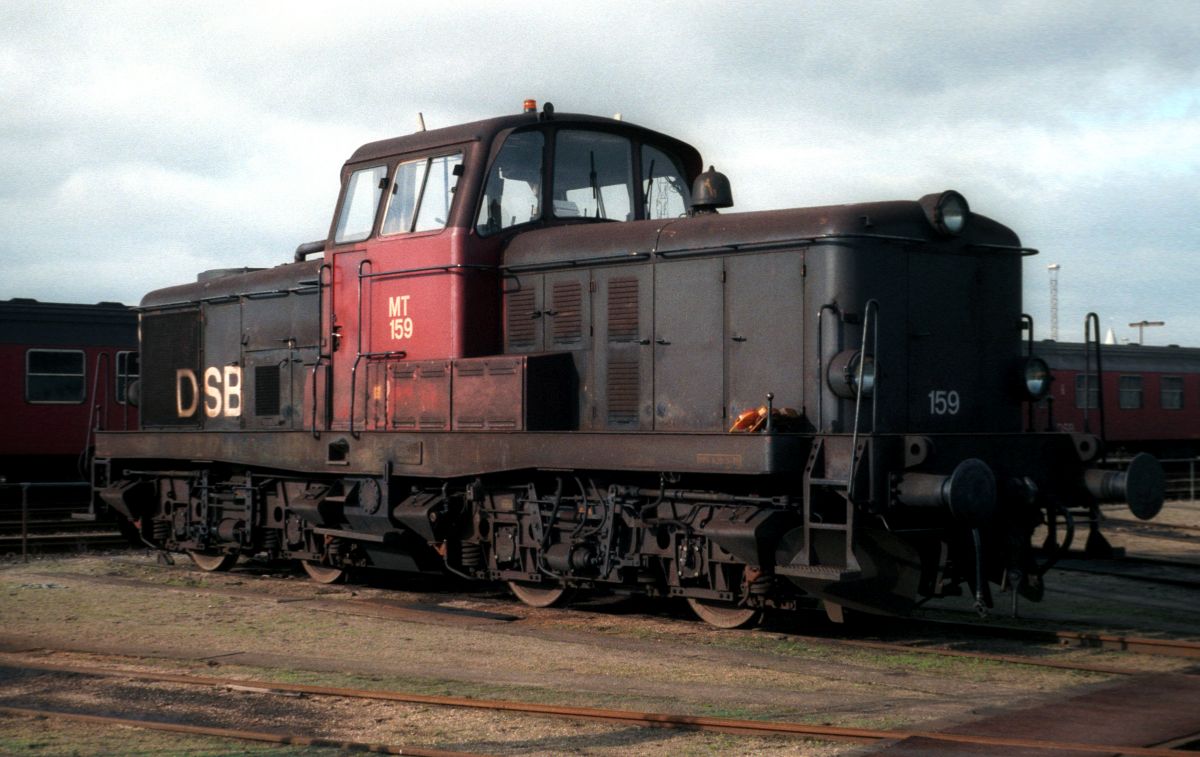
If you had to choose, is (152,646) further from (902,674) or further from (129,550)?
(129,550)

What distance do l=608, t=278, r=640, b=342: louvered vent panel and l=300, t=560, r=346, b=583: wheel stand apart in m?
4.04

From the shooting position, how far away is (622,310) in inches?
381

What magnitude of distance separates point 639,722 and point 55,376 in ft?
53.7

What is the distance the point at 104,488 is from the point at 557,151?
22.9ft

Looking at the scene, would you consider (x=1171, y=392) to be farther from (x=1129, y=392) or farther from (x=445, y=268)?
(x=445, y=268)

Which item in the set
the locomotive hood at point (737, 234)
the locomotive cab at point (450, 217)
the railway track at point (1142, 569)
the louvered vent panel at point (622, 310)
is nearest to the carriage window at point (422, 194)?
the locomotive cab at point (450, 217)

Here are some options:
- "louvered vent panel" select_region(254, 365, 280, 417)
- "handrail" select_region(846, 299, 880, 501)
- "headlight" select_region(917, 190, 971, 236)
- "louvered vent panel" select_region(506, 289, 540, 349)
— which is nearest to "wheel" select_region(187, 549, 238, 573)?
"louvered vent panel" select_region(254, 365, 280, 417)

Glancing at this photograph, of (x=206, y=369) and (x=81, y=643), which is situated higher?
(x=206, y=369)

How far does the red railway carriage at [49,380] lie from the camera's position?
19734mm

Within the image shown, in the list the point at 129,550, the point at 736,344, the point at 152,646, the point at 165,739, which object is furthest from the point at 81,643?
the point at 129,550

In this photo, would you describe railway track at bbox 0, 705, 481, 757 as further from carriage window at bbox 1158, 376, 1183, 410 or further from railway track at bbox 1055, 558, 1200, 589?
carriage window at bbox 1158, 376, 1183, 410

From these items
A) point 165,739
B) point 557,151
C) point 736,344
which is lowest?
point 165,739

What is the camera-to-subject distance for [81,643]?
9.03m

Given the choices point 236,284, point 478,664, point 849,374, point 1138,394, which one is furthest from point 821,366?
point 1138,394
